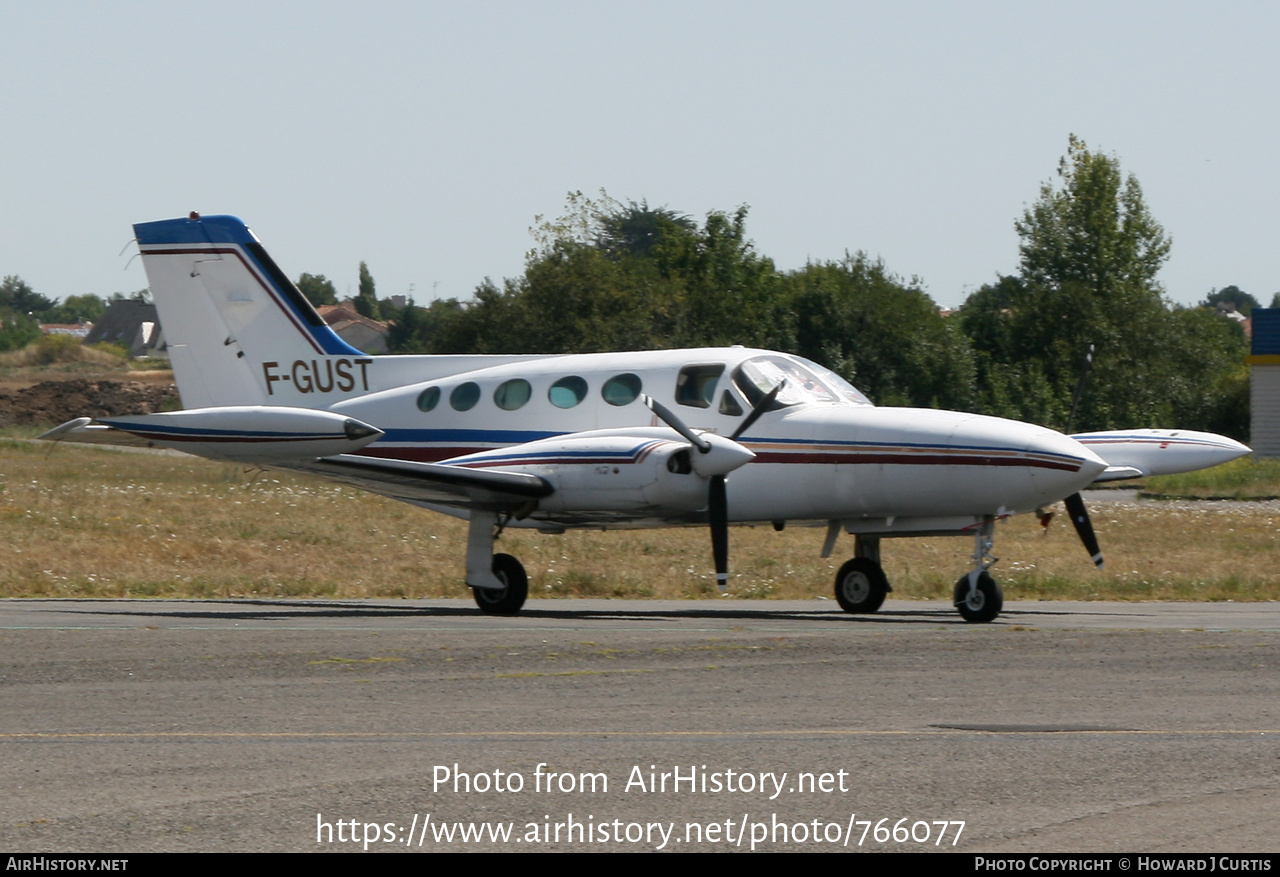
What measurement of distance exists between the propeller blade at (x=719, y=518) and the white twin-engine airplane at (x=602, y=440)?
0.03 metres

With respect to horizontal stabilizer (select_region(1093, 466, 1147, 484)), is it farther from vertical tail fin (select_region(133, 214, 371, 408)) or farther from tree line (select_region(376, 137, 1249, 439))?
tree line (select_region(376, 137, 1249, 439))

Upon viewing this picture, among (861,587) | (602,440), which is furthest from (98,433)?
(861,587)

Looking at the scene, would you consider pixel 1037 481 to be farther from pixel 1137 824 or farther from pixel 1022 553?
pixel 1022 553

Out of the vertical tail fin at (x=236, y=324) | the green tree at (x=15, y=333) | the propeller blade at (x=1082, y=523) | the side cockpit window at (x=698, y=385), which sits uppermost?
the green tree at (x=15, y=333)

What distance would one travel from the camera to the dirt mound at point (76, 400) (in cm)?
8144

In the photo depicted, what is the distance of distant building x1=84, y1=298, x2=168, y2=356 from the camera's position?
16925cm

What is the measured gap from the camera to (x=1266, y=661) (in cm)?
1283

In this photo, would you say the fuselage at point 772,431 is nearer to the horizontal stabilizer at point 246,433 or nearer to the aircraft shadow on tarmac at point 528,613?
the aircraft shadow on tarmac at point 528,613

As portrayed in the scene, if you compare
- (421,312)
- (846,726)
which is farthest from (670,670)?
(421,312)

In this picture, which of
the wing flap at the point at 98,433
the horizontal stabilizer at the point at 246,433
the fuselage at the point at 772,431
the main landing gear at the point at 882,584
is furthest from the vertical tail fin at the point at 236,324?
the main landing gear at the point at 882,584

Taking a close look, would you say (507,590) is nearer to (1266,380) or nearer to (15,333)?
(1266,380)

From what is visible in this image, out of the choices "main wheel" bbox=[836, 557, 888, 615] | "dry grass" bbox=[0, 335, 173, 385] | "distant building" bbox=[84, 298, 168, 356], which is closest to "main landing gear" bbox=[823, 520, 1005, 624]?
"main wheel" bbox=[836, 557, 888, 615]

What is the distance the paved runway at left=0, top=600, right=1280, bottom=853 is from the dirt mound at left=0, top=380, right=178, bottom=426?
69.7 meters

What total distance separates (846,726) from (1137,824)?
293 cm
